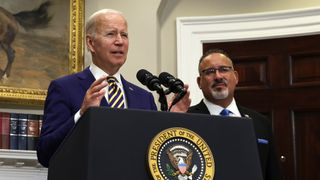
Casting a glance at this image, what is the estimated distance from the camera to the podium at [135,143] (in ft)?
3.94

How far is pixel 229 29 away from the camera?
13.3 feet

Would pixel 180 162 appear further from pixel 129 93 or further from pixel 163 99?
pixel 129 93

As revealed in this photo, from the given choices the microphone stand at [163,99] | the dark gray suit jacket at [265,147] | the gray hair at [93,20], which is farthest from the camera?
the dark gray suit jacket at [265,147]

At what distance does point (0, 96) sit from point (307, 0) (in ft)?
7.27

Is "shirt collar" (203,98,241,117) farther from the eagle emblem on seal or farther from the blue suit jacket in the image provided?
the eagle emblem on seal

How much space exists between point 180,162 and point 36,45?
269 centimetres

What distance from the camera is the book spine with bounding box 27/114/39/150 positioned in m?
3.52

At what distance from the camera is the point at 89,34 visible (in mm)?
→ 2045

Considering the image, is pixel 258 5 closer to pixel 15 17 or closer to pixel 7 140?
pixel 15 17

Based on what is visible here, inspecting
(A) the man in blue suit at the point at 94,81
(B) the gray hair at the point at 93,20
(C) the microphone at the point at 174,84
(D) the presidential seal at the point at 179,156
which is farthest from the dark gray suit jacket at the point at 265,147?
(D) the presidential seal at the point at 179,156

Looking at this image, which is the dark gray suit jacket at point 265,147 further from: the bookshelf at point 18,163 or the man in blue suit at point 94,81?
the bookshelf at point 18,163

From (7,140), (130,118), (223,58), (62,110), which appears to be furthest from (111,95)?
(7,140)

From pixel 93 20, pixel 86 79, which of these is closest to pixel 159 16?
pixel 93 20

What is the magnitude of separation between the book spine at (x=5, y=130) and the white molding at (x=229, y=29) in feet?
4.02
